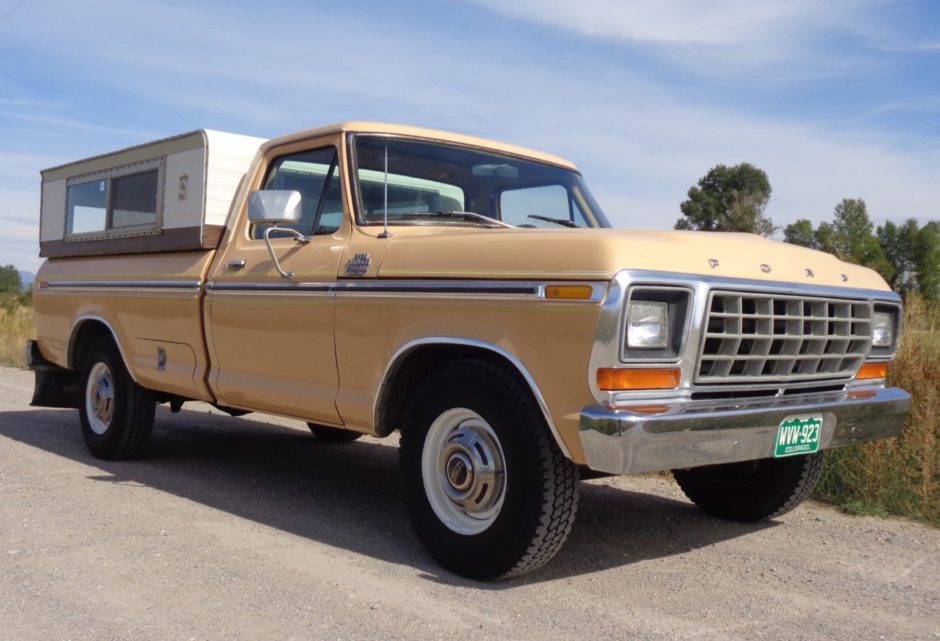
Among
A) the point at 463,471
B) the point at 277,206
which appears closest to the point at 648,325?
the point at 463,471

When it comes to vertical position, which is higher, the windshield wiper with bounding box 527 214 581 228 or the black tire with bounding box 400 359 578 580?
the windshield wiper with bounding box 527 214 581 228

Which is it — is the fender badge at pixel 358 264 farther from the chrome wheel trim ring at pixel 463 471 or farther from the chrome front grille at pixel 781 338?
the chrome front grille at pixel 781 338

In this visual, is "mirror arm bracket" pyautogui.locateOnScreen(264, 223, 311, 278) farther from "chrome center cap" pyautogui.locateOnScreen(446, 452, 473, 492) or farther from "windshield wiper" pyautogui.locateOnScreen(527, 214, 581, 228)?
"chrome center cap" pyautogui.locateOnScreen(446, 452, 473, 492)

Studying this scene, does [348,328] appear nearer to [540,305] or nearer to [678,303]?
[540,305]

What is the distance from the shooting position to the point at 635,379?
3.56 m

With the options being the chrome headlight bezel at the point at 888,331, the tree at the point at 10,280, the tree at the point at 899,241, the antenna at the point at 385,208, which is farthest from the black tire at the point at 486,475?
the tree at the point at 10,280

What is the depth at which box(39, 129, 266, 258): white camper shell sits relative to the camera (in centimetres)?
588

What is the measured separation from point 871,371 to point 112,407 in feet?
15.9

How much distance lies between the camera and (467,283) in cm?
402

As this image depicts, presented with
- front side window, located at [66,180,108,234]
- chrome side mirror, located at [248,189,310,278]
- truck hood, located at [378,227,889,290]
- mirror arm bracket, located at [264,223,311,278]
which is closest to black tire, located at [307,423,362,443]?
front side window, located at [66,180,108,234]

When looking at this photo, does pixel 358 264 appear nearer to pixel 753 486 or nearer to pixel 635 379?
pixel 635 379

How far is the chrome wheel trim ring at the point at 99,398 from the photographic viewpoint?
22.2ft

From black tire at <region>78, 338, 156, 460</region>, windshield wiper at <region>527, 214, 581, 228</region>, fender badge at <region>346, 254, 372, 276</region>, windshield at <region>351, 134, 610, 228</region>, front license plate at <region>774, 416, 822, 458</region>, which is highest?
windshield at <region>351, 134, 610, 228</region>

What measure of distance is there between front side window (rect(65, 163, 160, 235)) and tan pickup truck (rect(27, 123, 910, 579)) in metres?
0.05
